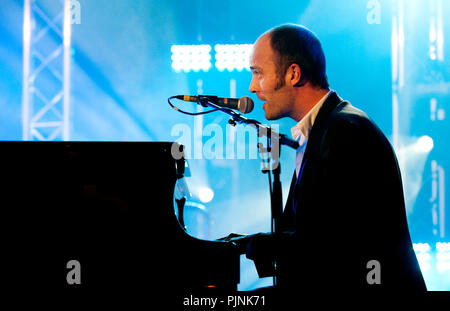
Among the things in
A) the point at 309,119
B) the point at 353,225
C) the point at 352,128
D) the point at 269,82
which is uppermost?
Result: the point at 269,82

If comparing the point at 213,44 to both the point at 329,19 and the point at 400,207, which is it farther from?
the point at 400,207

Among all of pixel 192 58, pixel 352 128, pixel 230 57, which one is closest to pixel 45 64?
pixel 192 58

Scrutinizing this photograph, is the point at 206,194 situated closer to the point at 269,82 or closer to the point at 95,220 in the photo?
the point at 269,82

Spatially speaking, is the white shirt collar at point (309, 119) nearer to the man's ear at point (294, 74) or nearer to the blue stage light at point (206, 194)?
the man's ear at point (294, 74)

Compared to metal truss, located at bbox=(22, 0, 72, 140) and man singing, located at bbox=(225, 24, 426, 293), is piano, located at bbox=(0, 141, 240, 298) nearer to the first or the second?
man singing, located at bbox=(225, 24, 426, 293)

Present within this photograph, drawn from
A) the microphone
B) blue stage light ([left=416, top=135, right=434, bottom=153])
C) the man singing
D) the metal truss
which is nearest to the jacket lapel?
the man singing

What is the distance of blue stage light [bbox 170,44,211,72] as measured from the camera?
5.94m

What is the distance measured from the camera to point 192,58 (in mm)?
5965

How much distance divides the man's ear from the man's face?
0.12ft

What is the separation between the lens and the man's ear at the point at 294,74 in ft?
7.06

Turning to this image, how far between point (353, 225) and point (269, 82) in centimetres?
93
